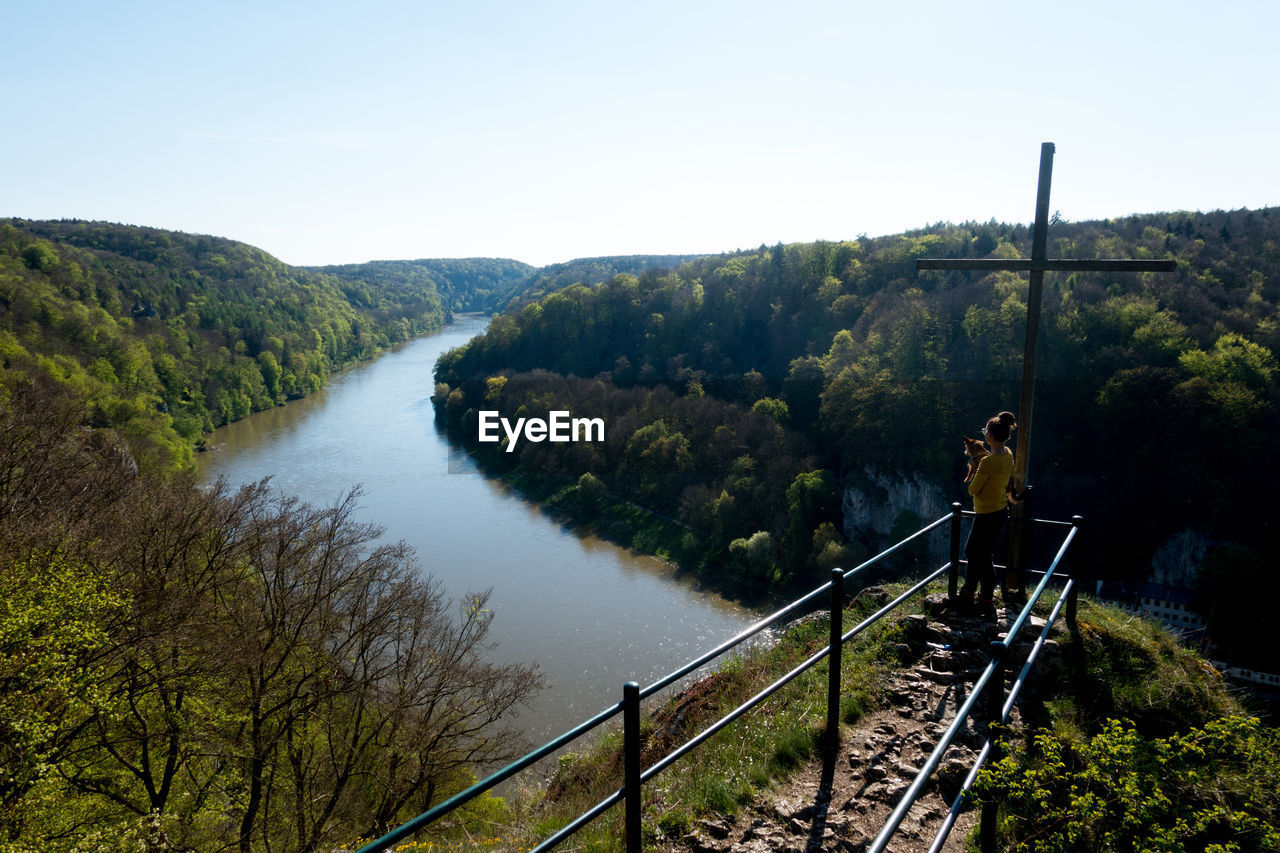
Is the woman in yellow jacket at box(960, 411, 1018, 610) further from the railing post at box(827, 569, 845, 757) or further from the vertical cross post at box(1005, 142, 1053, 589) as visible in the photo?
the railing post at box(827, 569, 845, 757)

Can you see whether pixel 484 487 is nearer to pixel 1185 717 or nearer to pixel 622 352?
pixel 622 352

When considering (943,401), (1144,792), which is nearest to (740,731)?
(1144,792)

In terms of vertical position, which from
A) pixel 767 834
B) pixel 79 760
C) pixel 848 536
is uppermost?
pixel 767 834

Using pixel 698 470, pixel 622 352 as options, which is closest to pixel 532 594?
pixel 698 470

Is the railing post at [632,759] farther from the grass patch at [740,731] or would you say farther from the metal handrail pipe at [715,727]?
the grass patch at [740,731]

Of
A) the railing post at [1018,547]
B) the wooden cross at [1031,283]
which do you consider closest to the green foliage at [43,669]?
the railing post at [1018,547]

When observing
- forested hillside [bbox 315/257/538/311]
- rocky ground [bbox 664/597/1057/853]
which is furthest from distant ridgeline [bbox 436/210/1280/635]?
forested hillside [bbox 315/257/538/311]
